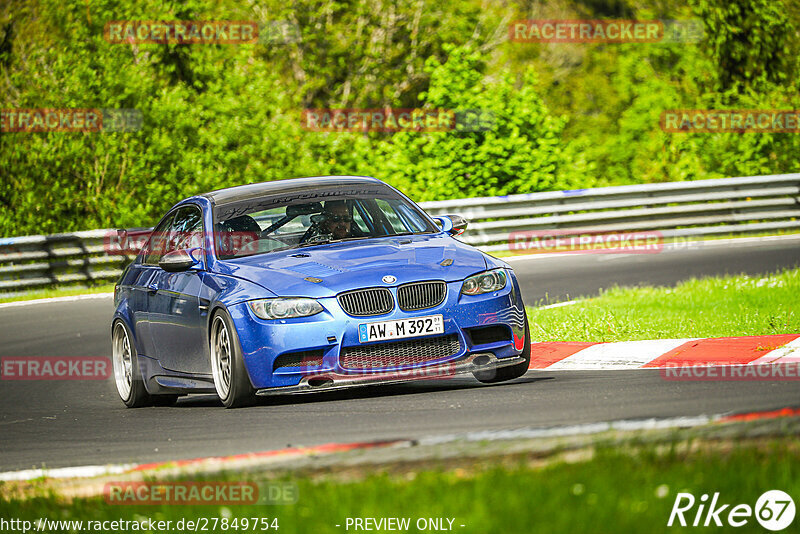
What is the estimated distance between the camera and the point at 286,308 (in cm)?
774

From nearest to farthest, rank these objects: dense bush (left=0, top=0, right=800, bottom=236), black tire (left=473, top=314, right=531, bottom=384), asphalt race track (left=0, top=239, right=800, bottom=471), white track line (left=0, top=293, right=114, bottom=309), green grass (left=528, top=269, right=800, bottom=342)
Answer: asphalt race track (left=0, top=239, right=800, bottom=471)
black tire (left=473, top=314, right=531, bottom=384)
green grass (left=528, top=269, right=800, bottom=342)
white track line (left=0, top=293, right=114, bottom=309)
dense bush (left=0, top=0, right=800, bottom=236)

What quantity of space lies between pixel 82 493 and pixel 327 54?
33.2 meters

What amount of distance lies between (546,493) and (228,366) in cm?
407

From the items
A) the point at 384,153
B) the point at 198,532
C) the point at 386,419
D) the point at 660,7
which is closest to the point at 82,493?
the point at 198,532

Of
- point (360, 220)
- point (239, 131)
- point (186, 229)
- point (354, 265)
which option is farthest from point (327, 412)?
point (239, 131)

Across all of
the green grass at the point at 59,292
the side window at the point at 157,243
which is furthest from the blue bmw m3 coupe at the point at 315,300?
the green grass at the point at 59,292

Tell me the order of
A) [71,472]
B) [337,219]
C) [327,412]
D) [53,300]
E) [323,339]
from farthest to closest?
[53,300] → [337,219] → [323,339] → [327,412] → [71,472]

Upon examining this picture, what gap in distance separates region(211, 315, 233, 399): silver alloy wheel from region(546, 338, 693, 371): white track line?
2511 mm

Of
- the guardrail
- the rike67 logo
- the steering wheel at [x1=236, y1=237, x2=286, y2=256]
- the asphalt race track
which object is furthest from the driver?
the guardrail

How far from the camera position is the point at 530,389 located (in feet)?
25.8

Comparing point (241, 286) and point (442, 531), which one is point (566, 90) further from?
point (442, 531)

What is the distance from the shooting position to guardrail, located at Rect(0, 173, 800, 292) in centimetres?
1997

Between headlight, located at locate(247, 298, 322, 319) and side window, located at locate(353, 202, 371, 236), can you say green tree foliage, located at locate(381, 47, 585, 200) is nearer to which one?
side window, located at locate(353, 202, 371, 236)

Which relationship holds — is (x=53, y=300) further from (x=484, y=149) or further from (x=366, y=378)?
(x=366, y=378)
